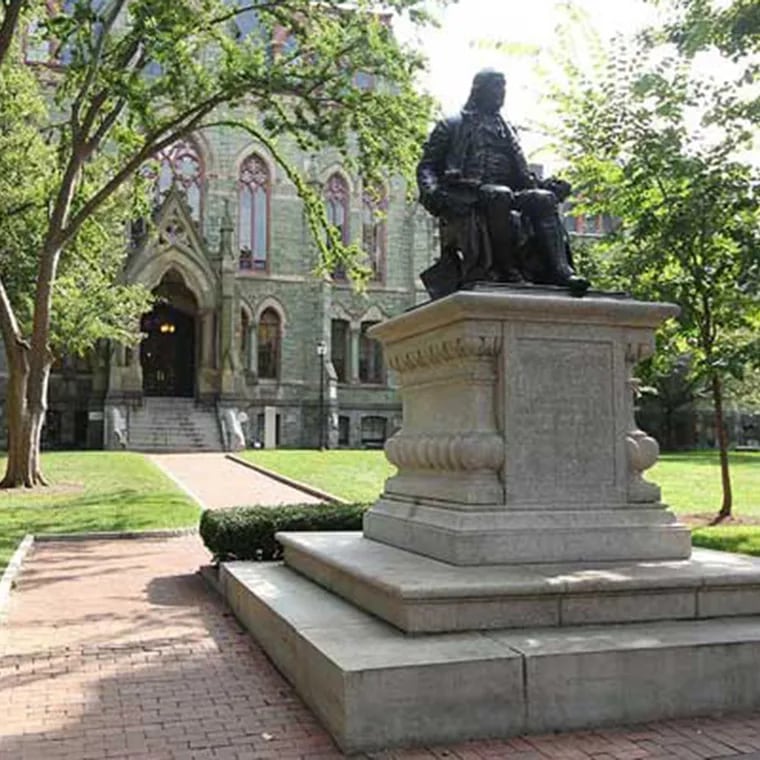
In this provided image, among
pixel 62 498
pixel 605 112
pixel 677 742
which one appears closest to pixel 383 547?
pixel 677 742

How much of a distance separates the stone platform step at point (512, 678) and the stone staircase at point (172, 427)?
30.3 m

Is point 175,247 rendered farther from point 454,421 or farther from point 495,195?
point 454,421

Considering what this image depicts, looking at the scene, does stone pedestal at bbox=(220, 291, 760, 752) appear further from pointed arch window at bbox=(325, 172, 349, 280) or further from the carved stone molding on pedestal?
pointed arch window at bbox=(325, 172, 349, 280)

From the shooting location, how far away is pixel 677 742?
473cm

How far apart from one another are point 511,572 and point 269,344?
3715cm

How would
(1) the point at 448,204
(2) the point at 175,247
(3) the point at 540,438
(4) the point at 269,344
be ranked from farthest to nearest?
1. (4) the point at 269,344
2. (2) the point at 175,247
3. (1) the point at 448,204
4. (3) the point at 540,438

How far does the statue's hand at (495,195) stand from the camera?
726 centimetres

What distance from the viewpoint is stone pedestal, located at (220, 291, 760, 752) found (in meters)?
4.85

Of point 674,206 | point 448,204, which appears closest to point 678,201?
point 674,206

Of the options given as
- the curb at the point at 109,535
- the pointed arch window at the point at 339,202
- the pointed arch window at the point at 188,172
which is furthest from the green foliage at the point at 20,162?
the pointed arch window at the point at 339,202

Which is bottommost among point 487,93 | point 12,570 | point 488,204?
point 12,570

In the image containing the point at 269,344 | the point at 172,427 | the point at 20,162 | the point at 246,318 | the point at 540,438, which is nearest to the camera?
the point at 540,438

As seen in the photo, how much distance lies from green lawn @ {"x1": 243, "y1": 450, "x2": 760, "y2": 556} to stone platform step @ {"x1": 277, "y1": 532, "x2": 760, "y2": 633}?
222 inches

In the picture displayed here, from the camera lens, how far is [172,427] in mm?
36562
